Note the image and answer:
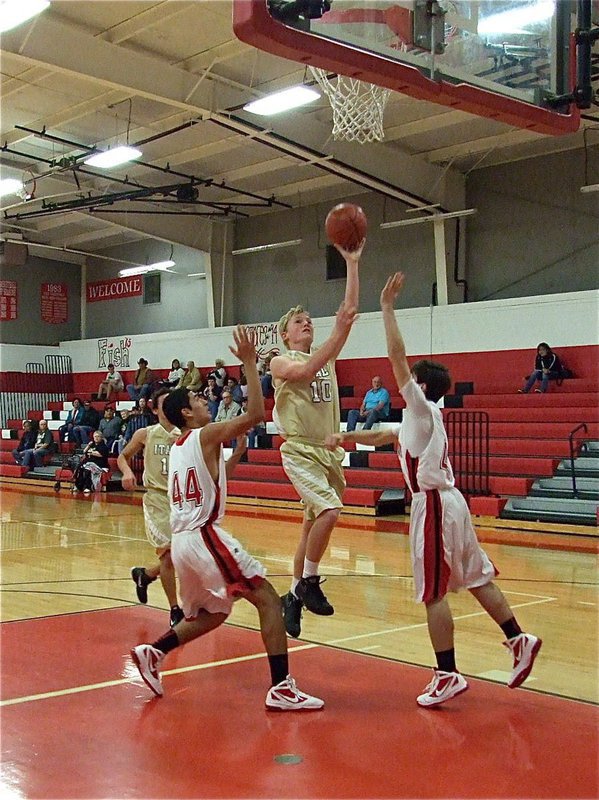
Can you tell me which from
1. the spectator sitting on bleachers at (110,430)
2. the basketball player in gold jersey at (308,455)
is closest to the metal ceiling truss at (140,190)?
→ the spectator sitting on bleachers at (110,430)

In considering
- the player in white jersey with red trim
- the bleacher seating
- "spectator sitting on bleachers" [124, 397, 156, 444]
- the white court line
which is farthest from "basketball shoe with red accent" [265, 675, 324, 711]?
"spectator sitting on bleachers" [124, 397, 156, 444]

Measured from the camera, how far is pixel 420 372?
4312mm

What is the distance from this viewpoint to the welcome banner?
82.8ft

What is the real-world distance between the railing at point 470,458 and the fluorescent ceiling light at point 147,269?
10716 mm

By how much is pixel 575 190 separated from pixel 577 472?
6.24 m

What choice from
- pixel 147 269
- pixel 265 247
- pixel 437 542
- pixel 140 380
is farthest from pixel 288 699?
pixel 147 269

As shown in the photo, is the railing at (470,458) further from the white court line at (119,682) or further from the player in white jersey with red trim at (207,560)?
the player in white jersey with red trim at (207,560)

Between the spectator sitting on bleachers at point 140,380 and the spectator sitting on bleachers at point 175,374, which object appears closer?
the spectator sitting on bleachers at point 175,374

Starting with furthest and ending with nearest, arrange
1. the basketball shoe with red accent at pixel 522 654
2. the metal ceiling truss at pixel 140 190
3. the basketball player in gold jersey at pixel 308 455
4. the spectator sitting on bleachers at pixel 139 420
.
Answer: the spectator sitting on bleachers at pixel 139 420 < the metal ceiling truss at pixel 140 190 < the basketball player in gold jersey at pixel 308 455 < the basketball shoe with red accent at pixel 522 654

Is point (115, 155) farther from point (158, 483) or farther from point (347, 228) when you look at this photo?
point (347, 228)

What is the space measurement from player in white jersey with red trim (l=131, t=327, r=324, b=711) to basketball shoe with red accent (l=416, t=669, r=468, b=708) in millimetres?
489

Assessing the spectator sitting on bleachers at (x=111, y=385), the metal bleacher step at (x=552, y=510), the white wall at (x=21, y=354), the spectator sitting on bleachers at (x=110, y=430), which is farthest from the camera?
the white wall at (x=21, y=354)

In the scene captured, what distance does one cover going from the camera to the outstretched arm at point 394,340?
3998mm

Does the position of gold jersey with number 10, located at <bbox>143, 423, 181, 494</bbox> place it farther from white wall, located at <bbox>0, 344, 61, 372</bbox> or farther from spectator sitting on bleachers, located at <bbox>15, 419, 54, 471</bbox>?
white wall, located at <bbox>0, 344, 61, 372</bbox>
